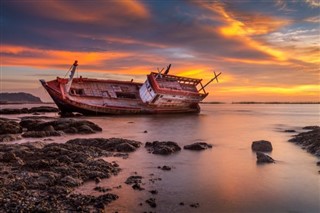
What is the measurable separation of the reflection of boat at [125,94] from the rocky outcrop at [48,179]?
104ft

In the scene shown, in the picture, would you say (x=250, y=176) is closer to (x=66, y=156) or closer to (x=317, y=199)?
(x=317, y=199)

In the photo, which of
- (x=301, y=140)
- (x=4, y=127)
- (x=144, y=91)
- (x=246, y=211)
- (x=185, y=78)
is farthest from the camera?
(x=185, y=78)

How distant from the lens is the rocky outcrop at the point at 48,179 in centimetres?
885

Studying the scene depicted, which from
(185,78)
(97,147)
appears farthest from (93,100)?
(97,147)

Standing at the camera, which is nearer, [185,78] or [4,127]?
[4,127]

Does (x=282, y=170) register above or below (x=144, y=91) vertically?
below

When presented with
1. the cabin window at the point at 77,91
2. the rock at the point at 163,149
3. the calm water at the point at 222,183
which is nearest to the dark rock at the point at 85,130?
the rock at the point at 163,149

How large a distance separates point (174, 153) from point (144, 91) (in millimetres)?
36600

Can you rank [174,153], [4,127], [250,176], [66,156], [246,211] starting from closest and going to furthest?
[246,211] < [250,176] < [66,156] < [174,153] < [4,127]

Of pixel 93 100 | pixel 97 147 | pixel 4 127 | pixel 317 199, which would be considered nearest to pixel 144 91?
pixel 93 100

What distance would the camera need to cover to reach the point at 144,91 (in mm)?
54812

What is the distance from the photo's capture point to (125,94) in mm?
56031

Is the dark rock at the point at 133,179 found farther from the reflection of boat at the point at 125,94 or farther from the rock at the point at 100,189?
the reflection of boat at the point at 125,94

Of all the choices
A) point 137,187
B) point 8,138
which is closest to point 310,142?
point 137,187
